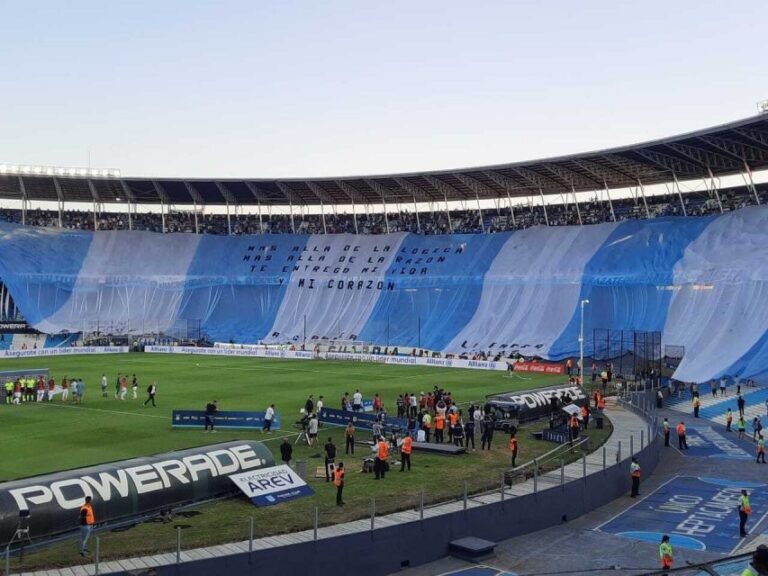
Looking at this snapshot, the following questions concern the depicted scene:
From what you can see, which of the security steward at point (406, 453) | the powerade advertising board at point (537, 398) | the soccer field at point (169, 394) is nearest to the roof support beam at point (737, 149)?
the soccer field at point (169, 394)

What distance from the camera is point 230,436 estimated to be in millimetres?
31172

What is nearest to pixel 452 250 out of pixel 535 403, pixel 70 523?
pixel 535 403

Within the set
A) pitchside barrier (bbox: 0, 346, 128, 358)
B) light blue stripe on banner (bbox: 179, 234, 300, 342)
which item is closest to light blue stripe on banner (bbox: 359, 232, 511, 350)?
light blue stripe on banner (bbox: 179, 234, 300, 342)

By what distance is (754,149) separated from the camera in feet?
218

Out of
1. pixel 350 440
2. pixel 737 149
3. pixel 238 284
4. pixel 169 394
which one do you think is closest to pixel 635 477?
pixel 350 440

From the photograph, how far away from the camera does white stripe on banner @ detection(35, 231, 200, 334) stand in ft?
290

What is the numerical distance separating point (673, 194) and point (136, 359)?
53364 mm

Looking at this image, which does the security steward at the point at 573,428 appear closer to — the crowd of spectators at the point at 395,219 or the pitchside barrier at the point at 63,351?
the crowd of spectators at the point at 395,219

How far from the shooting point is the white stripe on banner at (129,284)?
3484 inches

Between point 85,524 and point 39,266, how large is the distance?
7798 cm

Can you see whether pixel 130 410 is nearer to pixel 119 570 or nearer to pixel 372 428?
pixel 372 428

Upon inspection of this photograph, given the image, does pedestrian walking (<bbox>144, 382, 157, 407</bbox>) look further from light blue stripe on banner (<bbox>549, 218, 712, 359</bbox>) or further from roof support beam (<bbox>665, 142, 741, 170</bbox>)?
roof support beam (<bbox>665, 142, 741, 170</bbox>)

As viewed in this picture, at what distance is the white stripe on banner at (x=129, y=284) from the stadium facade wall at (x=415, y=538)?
2856 inches

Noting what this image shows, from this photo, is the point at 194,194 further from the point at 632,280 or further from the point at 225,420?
the point at 225,420
